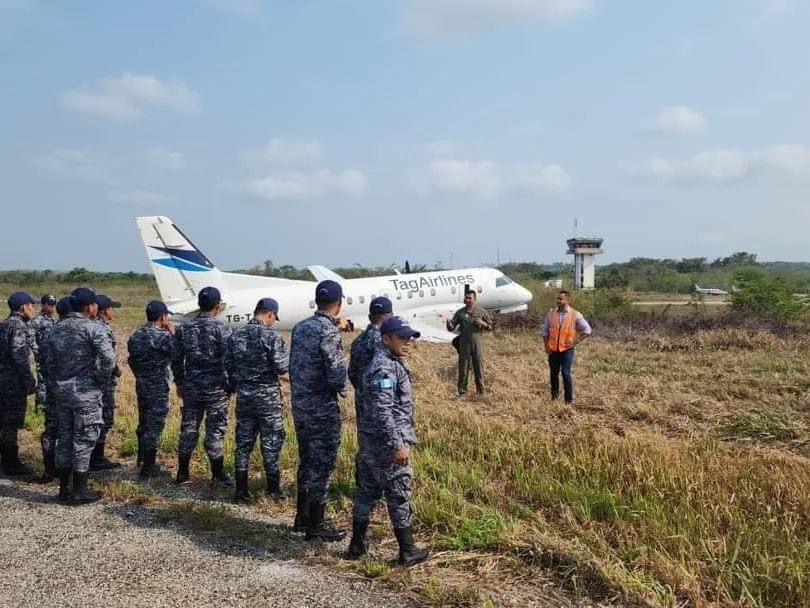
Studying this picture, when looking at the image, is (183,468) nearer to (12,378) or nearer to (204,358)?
(204,358)

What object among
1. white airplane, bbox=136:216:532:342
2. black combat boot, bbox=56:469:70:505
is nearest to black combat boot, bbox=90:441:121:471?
black combat boot, bbox=56:469:70:505

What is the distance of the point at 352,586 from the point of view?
4.41 meters

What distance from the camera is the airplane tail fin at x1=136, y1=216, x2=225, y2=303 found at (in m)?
18.2

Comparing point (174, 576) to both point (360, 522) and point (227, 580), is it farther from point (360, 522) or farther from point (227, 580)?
point (360, 522)

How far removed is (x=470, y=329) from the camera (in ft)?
36.0

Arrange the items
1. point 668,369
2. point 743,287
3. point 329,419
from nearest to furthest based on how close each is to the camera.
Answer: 1. point 329,419
2. point 668,369
3. point 743,287

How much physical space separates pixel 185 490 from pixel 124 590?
233cm

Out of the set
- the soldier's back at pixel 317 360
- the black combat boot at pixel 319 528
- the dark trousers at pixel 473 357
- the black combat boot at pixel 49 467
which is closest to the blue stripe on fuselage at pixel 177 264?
the dark trousers at pixel 473 357

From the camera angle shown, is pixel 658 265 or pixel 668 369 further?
pixel 658 265

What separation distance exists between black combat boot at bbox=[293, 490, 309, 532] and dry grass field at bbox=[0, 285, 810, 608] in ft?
0.95

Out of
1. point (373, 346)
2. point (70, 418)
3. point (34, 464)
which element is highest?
point (373, 346)

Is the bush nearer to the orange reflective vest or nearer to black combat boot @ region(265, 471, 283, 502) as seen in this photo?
the orange reflective vest

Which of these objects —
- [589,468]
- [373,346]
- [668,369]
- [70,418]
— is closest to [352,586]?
[373,346]

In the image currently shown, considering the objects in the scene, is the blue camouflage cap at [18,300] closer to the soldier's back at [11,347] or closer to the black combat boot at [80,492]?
the soldier's back at [11,347]
